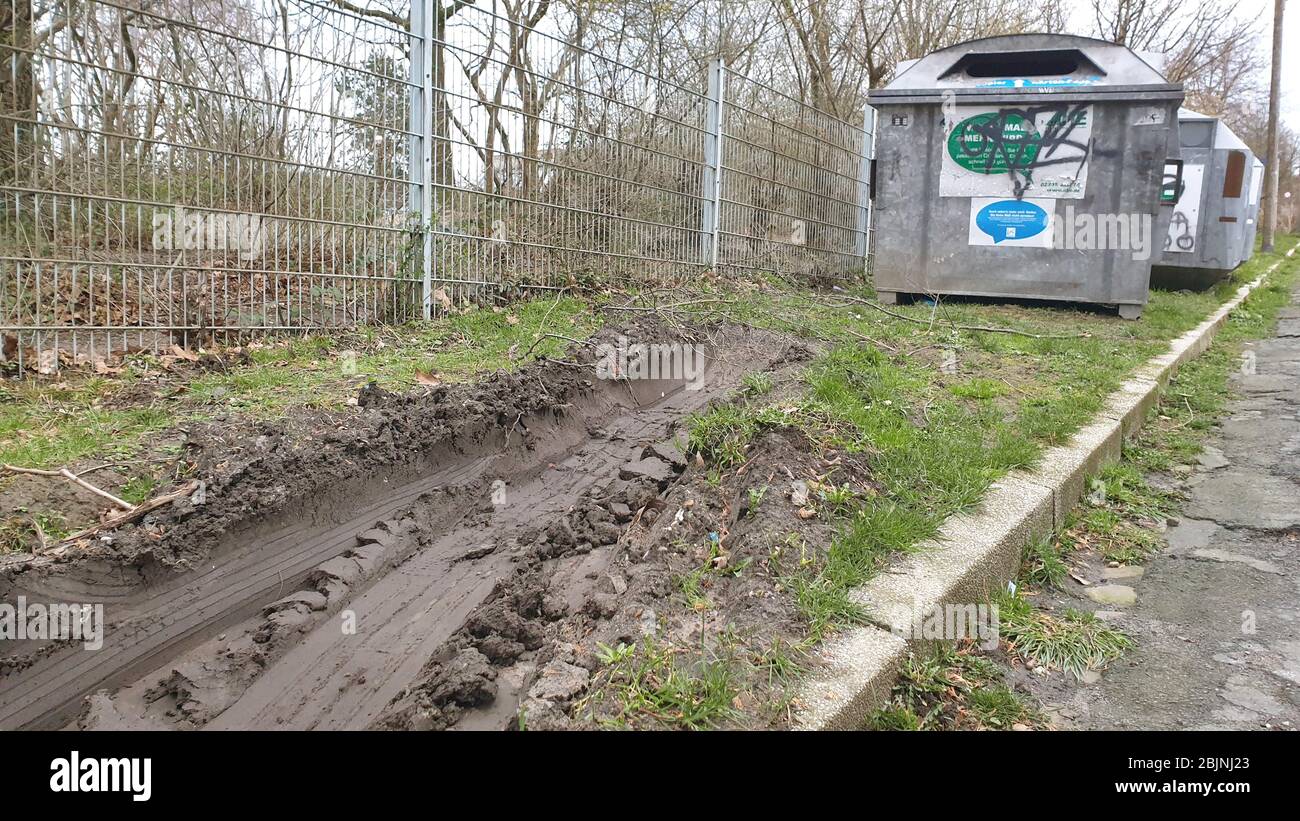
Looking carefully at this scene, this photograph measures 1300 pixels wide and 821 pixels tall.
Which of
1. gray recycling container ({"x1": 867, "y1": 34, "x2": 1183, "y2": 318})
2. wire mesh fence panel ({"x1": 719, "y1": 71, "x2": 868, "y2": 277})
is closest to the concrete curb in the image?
gray recycling container ({"x1": 867, "y1": 34, "x2": 1183, "y2": 318})

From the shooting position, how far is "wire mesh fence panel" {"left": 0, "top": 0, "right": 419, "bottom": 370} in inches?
173

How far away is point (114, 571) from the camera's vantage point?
9.85ft

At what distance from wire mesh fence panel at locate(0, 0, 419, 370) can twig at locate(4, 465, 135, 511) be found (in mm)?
1387

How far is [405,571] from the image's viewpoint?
131 inches

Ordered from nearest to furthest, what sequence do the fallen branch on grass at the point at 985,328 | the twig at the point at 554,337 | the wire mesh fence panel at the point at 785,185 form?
the twig at the point at 554,337, the fallen branch on grass at the point at 985,328, the wire mesh fence panel at the point at 785,185

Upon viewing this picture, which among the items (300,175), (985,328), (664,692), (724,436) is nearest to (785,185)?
(985,328)

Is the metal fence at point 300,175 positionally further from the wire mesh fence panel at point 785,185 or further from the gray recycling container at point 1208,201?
the gray recycling container at point 1208,201

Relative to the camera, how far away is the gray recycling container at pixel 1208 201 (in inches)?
465

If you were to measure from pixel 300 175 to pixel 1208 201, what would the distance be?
11.6 m

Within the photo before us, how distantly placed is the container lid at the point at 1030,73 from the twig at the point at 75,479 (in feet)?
25.2

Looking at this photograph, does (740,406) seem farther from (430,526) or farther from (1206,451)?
(1206,451)

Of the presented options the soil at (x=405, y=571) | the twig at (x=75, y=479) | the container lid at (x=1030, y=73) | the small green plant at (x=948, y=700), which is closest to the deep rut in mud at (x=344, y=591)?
the soil at (x=405, y=571)
